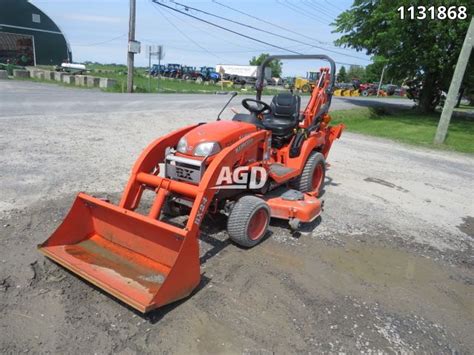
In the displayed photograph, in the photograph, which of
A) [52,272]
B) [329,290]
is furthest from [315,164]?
[52,272]

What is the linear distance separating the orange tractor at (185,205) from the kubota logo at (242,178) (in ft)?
0.04

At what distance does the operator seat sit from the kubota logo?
0.95 m

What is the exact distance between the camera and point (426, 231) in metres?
5.06

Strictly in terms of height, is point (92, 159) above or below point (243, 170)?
below

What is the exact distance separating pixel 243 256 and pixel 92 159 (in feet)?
12.8

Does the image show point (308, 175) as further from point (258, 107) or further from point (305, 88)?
point (305, 88)

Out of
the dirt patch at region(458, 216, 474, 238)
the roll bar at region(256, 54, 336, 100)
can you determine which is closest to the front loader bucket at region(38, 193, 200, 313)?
the roll bar at region(256, 54, 336, 100)

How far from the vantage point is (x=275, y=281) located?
344 centimetres

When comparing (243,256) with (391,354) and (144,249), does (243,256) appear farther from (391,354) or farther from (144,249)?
(391,354)

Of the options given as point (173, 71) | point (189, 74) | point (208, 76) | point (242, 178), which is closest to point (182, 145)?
point (242, 178)

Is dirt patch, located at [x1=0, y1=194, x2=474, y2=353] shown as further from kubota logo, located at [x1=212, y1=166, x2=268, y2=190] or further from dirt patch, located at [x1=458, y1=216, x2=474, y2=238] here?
dirt patch, located at [x1=458, y1=216, x2=474, y2=238]

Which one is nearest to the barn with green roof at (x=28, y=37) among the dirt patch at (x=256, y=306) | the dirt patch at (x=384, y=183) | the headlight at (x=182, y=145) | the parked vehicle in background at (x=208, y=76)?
the parked vehicle in background at (x=208, y=76)

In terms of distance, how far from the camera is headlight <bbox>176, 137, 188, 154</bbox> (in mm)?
3909

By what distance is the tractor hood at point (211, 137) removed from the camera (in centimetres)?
382
